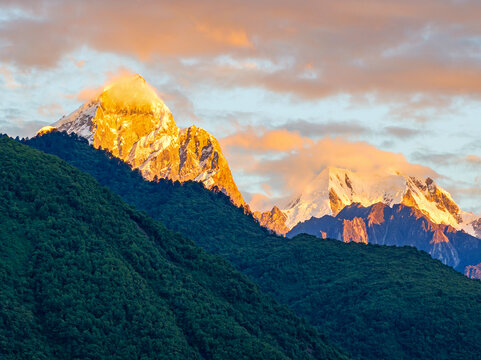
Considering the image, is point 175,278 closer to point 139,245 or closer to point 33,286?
point 139,245

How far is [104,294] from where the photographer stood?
163750mm

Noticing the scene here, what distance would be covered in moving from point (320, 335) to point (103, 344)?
188 ft

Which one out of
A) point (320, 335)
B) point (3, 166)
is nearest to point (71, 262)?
point (3, 166)

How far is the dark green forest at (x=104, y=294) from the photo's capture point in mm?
152000

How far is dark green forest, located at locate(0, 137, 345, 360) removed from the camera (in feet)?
499

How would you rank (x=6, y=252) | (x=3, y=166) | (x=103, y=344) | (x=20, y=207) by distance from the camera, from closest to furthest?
1. (x=103, y=344)
2. (x=6, y=252)
3. (x=20, y=207)
4. (x=3, y=166)

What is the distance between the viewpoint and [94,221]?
7357 inches

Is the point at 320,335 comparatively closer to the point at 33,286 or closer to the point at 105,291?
the point at 105,291

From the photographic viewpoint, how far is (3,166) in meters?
193

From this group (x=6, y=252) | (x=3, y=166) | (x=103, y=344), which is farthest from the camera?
(x=3, y=166)

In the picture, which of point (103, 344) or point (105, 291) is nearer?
Answer: point (103, 344)

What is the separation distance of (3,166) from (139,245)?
3314 cm

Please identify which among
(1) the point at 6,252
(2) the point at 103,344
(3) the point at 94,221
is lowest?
(2) the point at 103,344

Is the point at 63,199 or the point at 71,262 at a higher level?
the point at 63,199
